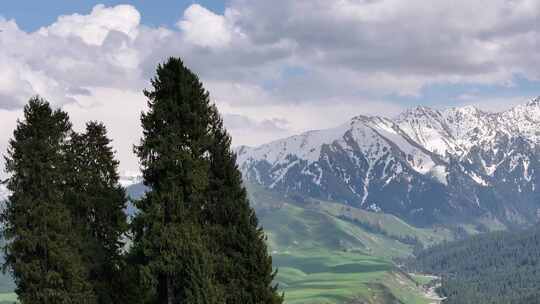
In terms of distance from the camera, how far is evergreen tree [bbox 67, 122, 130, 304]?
7550 centimetres

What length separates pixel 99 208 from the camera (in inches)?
3061

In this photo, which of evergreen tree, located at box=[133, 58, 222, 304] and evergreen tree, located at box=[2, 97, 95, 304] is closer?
evergreen tree, located at box=[133, 58, 222, 304]

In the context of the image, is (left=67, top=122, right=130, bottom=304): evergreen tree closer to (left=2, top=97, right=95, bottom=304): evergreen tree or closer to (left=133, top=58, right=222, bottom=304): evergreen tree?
(left=2, top=97, right=95, bottom=304): evergreen tree

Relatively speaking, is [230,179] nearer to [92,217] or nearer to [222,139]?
[222,139]

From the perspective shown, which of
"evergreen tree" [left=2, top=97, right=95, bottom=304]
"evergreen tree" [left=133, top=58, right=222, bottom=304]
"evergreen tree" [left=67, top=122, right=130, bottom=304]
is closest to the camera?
"evergreen tree" [left=133, top=58, right=222, bottom=304]

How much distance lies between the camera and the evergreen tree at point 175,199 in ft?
204

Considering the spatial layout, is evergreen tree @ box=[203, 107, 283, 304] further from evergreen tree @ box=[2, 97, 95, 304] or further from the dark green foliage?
evergreen tree @ box=[2, 97, 95, 304]

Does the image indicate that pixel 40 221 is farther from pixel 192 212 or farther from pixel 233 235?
pixel 233 235

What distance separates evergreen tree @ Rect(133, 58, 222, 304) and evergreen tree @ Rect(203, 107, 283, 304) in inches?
64.1

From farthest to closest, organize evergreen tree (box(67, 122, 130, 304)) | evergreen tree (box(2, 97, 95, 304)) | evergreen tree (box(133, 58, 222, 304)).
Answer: evergreen tree (box(67, 122, 130, 304)) → evergreen tree (box(2, 97, 95, 304)) → evergreen tree (box(133, 58, 222, 304))

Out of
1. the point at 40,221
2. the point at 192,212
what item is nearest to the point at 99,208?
the point at 40,221

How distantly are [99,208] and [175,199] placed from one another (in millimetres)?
18333

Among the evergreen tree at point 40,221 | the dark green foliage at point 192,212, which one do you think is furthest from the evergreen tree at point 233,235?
the evergreen tree at point 40,221

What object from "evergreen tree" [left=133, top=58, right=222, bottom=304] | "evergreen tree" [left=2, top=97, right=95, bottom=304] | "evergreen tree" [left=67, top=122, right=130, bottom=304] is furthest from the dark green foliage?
"evergreen tree" [left=67, top=122, right=130, bottom=304]
